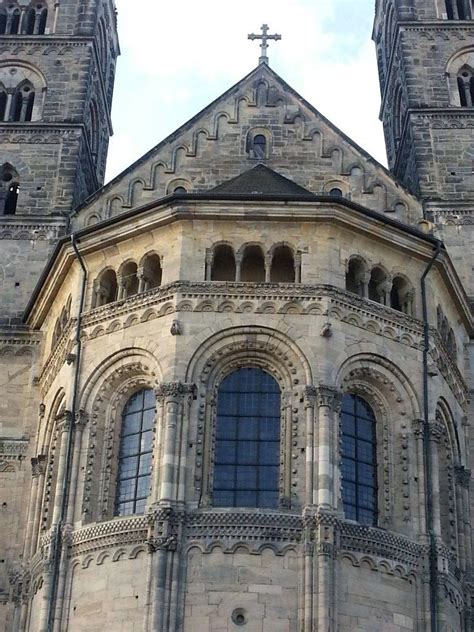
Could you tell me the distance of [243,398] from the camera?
85.4 feet

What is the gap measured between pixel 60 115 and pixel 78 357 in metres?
12.7

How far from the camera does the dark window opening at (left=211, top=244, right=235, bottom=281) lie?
2731 centimetres

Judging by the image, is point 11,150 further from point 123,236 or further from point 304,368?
point 304,368

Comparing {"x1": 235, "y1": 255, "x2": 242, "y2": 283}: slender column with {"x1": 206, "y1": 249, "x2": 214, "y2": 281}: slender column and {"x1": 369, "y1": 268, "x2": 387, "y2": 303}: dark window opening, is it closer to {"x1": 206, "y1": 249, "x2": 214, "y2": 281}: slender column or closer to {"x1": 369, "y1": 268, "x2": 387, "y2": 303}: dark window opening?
{"x1": 206, "y1": 249, "x2": 214, "y2": 281}: slender column

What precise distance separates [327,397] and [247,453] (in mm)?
2176

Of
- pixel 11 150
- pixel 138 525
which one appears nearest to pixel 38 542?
pixel 138 525

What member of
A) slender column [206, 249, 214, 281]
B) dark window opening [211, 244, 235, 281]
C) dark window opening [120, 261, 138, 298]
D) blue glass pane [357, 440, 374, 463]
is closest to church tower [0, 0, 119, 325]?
dark window opening [120, 261, 138, 298]

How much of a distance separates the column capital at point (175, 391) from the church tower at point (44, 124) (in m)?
8.70

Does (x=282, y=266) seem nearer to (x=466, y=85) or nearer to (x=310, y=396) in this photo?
(x=310, y=396)

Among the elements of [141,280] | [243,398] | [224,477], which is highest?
[141,280]

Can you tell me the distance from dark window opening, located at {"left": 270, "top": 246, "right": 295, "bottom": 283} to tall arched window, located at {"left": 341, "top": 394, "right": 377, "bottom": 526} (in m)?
3.24

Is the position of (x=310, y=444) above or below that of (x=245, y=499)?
above

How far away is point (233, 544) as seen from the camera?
938 inches

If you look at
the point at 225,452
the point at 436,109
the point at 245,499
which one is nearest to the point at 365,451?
the point at 245,499
